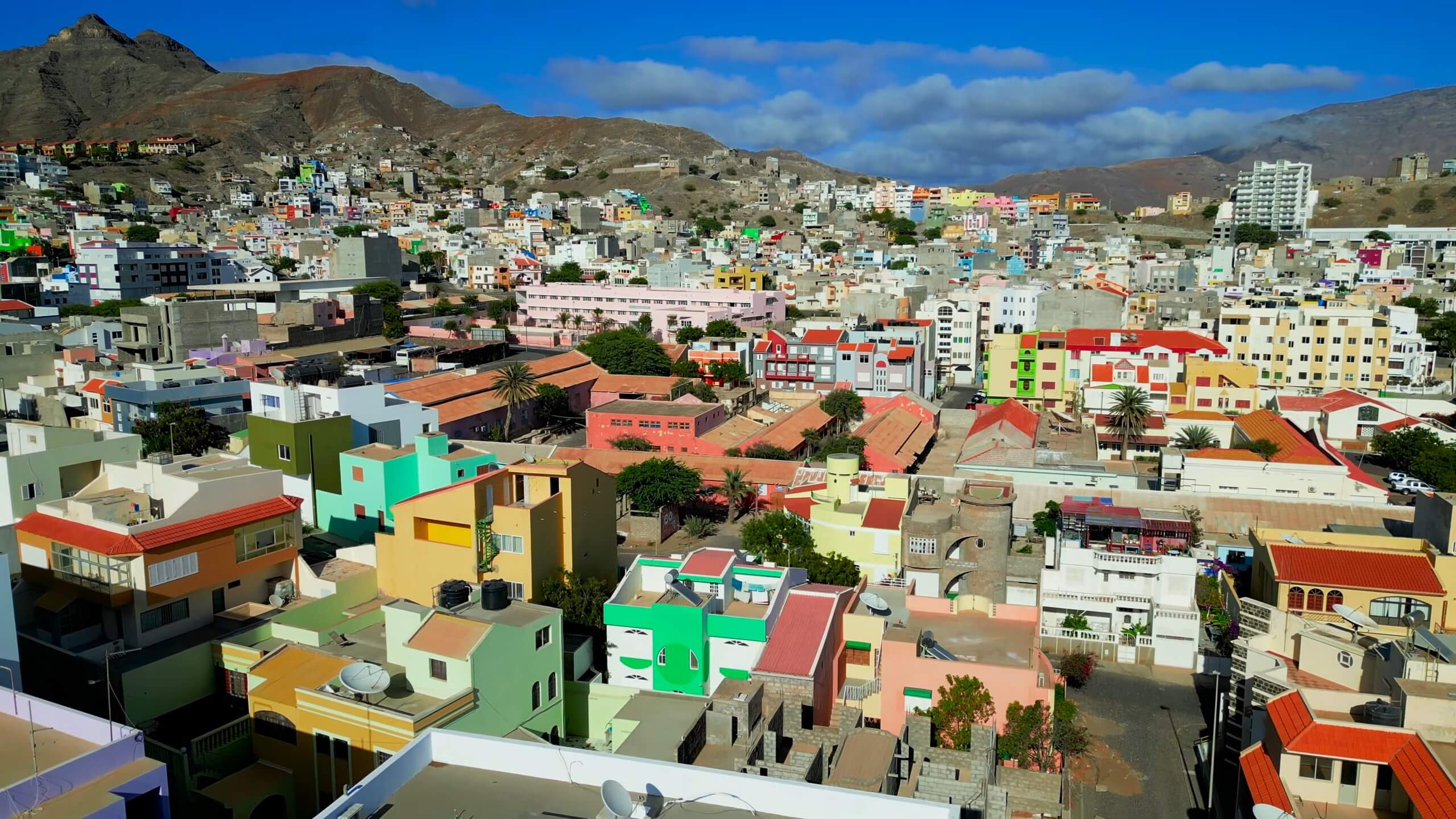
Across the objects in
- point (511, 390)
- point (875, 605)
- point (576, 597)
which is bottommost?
point (576, 597)

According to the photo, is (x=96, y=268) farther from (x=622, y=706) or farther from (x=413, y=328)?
(x=622, y=706)

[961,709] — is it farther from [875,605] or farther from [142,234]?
[142,234]

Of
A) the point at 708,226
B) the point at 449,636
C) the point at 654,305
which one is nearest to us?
the point at 449,636

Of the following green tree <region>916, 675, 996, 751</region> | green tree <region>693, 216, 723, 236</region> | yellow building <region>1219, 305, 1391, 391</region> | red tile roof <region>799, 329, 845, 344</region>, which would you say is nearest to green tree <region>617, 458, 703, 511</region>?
green tree <region>916, 675, 996, 751</region>

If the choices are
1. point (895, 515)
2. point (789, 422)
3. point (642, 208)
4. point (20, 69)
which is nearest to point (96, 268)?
point (789, 422)

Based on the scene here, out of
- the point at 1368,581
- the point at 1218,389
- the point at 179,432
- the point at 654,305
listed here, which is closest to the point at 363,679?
the point at 1368,581

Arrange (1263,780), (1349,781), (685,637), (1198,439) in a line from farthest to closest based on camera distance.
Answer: (1198,439), (685,637), (1263,780), (1349,781)

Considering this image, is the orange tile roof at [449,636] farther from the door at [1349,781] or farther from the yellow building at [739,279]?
the yellow building at [739,279]

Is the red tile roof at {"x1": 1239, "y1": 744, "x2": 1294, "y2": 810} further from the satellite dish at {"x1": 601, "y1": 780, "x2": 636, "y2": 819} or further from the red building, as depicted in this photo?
the red building

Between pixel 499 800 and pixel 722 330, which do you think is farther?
pixel 722 330
